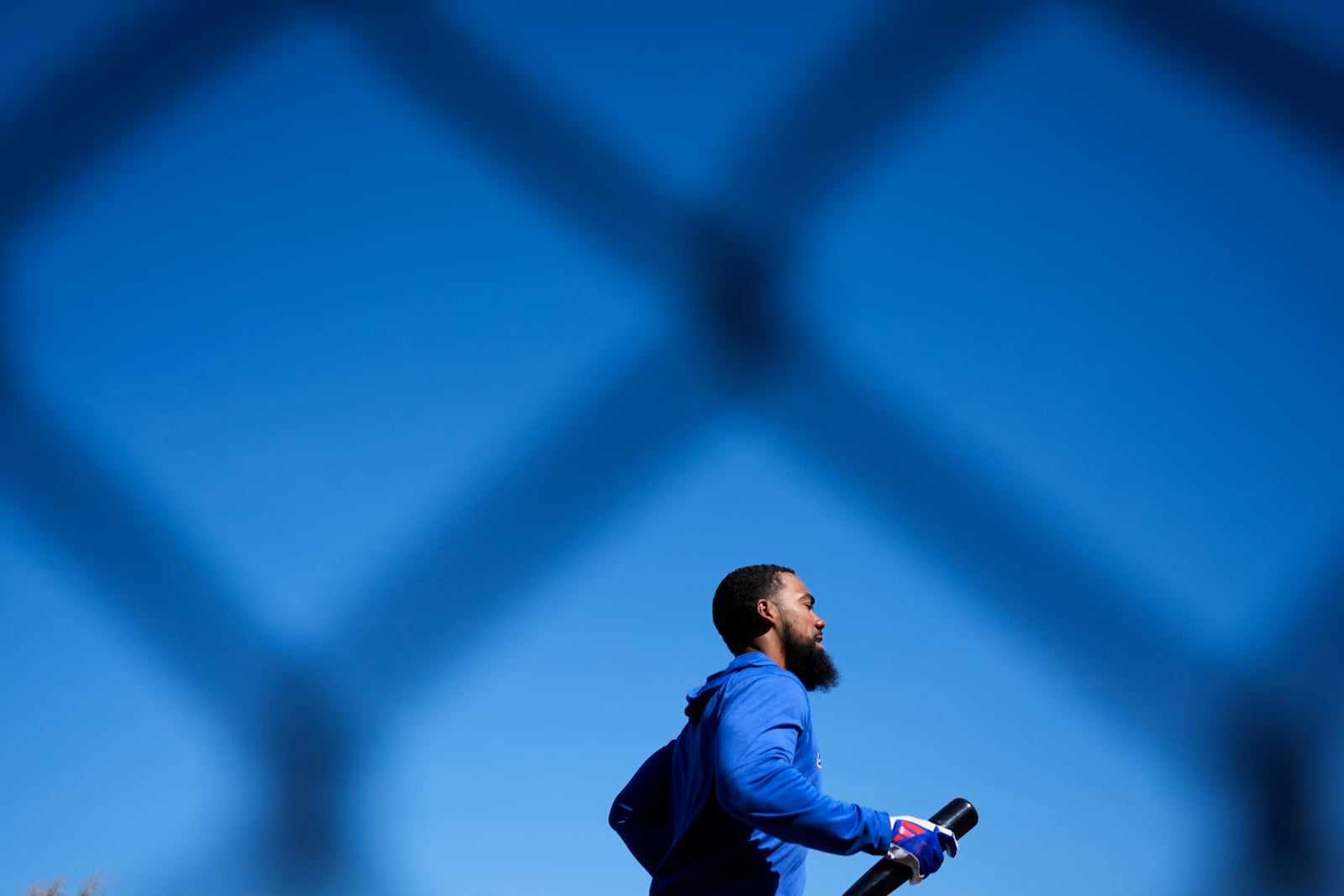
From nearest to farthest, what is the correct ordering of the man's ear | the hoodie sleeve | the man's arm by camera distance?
the hoodie sleeve, the man's arm, the man's ear

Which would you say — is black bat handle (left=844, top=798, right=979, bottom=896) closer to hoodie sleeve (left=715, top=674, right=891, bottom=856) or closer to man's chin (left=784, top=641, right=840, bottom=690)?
hoodie sleeve (left=715, top=674, right=891, bottom=856)

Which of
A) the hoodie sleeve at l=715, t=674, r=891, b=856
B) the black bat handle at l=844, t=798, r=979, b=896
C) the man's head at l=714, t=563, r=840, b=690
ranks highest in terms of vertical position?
the man's head at l=714, t=563, r=840, b=690

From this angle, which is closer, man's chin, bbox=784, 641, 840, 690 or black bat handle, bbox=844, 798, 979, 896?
black bat handle, bbox=844, 798, 979, 896

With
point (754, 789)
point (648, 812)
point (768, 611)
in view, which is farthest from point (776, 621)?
point (754, 789)

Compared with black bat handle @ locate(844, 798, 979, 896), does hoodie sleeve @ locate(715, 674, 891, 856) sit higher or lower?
higher

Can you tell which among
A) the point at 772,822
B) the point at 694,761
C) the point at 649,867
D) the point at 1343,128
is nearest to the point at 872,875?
the point at 772,822

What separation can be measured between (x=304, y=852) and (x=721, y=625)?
294 cm

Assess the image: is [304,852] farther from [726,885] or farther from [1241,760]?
[726,885]

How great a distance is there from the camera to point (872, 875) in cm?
301

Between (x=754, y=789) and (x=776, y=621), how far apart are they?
3.11 feet

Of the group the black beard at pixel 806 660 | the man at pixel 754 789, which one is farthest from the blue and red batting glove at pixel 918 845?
the black beard at pixel 806 660

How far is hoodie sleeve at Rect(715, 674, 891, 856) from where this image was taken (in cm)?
292

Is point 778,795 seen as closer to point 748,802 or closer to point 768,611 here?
point 748,802

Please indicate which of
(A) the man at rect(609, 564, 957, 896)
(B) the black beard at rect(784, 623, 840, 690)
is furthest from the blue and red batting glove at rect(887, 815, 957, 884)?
(B) the black beard at rect(784, 623, 840, 690)
